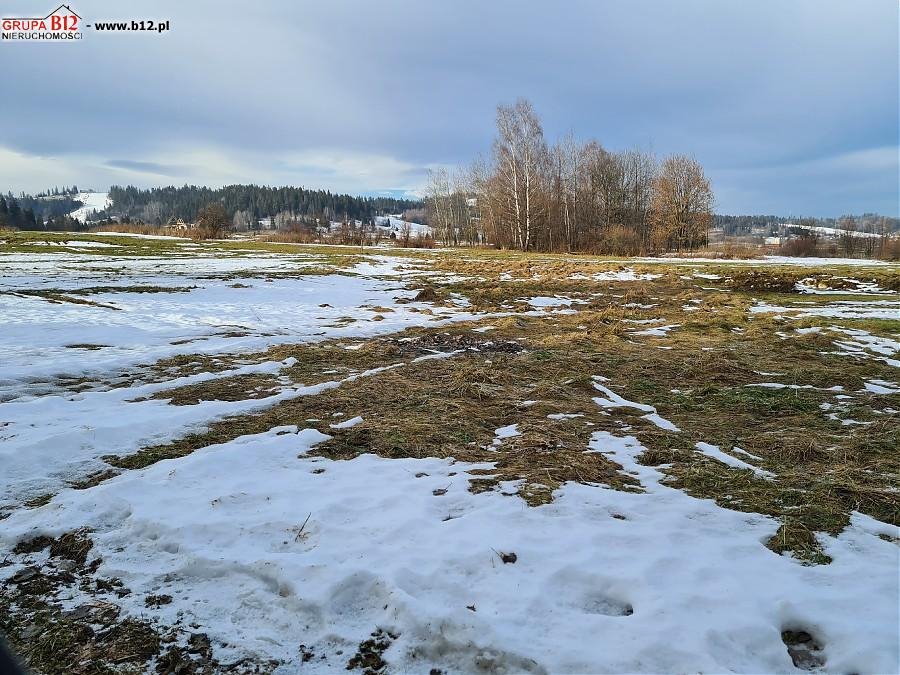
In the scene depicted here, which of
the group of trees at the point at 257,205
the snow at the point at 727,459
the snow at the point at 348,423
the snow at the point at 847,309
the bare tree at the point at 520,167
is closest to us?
the snow at the point at 727,459

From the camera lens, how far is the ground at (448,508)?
2158 millimetres

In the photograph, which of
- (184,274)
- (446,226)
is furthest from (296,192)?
(184,274)

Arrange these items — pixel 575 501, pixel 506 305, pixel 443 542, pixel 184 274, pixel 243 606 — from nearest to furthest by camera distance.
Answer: pixel 243 606 → pixel 443 542 → pixel 575 501 → pixel 506 305 → pixel 184 274

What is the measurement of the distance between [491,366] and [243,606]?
184 inches

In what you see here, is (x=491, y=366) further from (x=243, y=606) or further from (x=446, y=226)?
(x=446, y=226)

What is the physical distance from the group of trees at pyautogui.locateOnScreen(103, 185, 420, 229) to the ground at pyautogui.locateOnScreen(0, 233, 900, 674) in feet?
467

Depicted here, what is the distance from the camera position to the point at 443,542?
2.84 metres

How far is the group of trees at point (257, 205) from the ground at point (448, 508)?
14236 cm

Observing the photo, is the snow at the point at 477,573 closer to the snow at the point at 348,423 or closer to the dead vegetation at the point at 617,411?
the dead vegetation at the point at 617,411

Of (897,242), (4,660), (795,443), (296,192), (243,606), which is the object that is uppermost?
(296,192)

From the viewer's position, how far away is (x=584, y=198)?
53031 mm

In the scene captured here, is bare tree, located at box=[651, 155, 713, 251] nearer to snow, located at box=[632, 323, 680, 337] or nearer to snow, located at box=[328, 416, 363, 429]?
snow, located at box=[632, 323, 680, 337]

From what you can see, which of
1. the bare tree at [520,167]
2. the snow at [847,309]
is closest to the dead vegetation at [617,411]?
the snow at [847,309]

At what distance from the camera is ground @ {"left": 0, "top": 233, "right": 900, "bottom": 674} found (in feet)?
7.08
